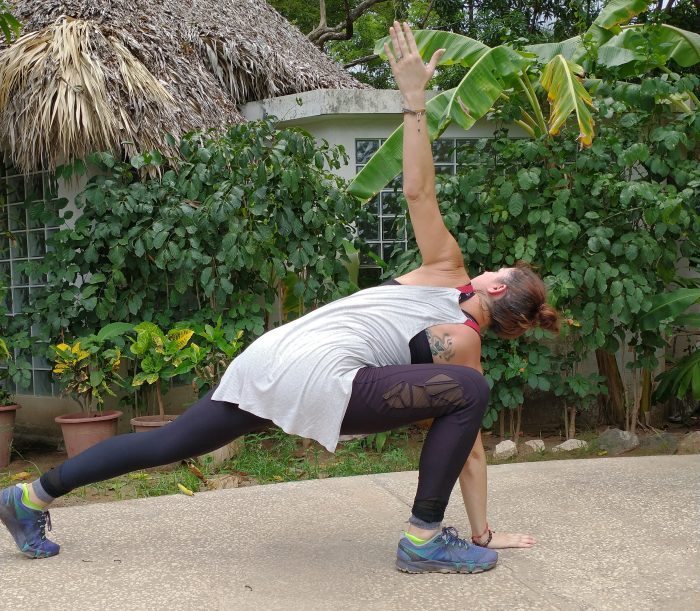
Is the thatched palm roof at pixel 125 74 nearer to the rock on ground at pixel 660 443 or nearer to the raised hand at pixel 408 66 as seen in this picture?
the raised hand at pixel 408 66

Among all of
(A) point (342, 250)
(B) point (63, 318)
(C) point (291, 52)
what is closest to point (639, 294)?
(A) point (342, 250)

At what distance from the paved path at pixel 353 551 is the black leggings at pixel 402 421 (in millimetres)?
395

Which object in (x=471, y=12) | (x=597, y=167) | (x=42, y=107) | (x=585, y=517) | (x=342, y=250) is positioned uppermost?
(x=471, y=12)

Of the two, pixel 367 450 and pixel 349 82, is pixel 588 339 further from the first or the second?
pixel 349 82

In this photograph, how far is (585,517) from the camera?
3.74 m

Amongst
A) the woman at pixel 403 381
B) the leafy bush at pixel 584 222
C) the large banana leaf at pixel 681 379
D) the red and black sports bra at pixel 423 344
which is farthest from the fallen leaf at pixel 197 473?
the large banana leaf at pixel 681 379

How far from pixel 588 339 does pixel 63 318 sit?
3644 mm

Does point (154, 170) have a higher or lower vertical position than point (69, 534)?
higher

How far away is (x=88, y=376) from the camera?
552 centimetres

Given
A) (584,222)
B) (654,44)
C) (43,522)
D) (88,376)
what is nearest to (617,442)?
(584,222)

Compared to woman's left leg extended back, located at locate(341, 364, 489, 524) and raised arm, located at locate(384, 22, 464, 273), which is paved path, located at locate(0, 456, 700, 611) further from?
raised arm, located at locate(384, 22, 464, 273)

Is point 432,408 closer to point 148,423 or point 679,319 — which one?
point 148,423

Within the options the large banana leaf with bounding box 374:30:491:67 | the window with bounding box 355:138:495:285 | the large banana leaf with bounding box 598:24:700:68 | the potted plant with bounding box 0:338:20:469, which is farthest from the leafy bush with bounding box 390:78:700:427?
the potted plant with bounding box 0:338:20:469

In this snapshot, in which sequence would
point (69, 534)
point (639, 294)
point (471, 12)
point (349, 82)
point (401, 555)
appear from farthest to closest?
point (471, 12) → point (349, 82) → point (639, 294) → point (69, 534) → point (401, 555)
